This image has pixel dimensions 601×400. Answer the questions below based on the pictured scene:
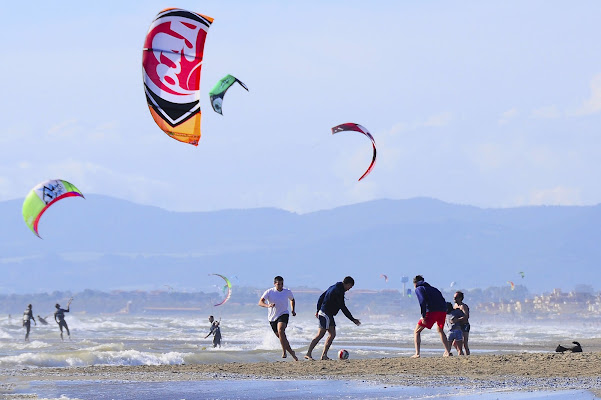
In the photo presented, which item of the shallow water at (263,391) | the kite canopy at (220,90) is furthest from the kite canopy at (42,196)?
the shallow water at (263,391)

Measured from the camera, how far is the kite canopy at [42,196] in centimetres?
2611

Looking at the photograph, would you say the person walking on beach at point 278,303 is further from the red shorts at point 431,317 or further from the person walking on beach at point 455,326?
the person walking on beach at point 455,326

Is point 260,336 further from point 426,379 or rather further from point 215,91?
point 426,379

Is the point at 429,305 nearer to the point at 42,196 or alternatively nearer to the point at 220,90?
the point at 220,90

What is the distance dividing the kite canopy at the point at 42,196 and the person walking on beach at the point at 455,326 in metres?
11.2

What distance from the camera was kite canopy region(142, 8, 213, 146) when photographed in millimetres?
15820

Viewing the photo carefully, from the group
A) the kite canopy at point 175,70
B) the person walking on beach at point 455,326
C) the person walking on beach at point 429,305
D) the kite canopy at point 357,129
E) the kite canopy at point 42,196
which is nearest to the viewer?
the kite canopy at point 175,70

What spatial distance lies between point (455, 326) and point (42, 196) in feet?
40.0

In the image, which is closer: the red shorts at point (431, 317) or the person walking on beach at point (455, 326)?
the red shorts at point (431, 317)

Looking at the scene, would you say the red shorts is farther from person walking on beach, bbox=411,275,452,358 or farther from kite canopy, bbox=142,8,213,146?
kite canopy, bbox=142,8,213,146

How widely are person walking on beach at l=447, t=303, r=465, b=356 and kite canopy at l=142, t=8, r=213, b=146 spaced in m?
5.00

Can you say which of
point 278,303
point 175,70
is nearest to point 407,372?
point 278,303

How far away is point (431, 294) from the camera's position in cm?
1684

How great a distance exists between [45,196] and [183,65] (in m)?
11.3
